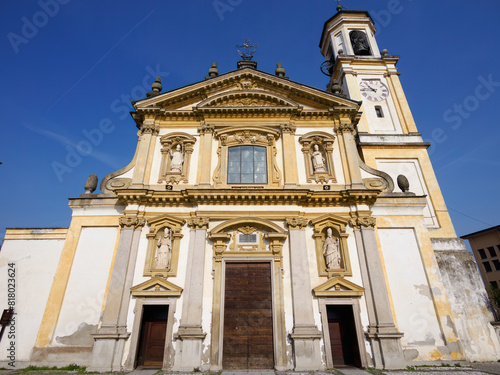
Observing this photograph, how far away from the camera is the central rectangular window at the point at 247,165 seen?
13.0 m

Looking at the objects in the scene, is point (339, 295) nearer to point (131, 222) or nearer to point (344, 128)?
point (344, 128)

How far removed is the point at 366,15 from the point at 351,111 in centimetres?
1305

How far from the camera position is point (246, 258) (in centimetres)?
1116

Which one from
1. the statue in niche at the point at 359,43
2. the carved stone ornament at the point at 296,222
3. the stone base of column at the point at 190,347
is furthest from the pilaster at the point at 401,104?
the stone base of column at the point at 190,347

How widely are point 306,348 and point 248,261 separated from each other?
349 centimetres

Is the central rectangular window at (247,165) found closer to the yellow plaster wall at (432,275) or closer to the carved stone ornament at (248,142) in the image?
the carved stone ornament at (248,142)

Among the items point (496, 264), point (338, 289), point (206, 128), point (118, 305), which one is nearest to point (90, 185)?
point (118, 305)

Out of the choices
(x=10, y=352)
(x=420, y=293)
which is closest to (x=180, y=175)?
(x=10, y=352)

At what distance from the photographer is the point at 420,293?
10680 millimetres

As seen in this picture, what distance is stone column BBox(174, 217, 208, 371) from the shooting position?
952 centimetres

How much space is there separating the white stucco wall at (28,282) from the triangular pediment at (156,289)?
3.51 meters

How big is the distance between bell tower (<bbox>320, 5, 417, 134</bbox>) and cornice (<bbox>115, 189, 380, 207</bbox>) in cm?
661

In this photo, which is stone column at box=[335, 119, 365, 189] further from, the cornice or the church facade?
the cornice

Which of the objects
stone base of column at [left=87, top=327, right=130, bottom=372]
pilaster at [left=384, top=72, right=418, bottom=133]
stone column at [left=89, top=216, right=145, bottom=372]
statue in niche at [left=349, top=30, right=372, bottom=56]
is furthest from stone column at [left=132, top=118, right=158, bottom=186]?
statue in niche at [left=349, top=30, right=372, bottom=56]
